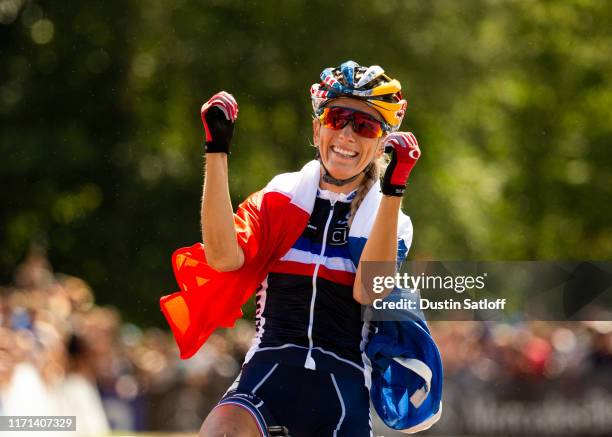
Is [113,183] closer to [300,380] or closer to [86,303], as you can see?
[86,303]

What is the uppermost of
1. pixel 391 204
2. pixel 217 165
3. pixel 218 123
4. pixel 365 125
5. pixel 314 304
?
pixel 365 125

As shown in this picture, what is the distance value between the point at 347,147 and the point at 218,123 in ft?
2.13

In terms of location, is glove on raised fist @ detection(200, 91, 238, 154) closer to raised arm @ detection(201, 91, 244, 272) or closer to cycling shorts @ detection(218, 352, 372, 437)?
raised arm @ detection(201, 91, 244, 272)

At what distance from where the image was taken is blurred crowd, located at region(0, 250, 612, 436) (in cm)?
955

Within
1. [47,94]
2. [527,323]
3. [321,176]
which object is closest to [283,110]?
[47,94]

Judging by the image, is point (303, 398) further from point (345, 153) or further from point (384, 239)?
point (345, 153)

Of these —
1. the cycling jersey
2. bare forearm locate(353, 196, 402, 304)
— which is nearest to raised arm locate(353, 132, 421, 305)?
bare forearm locate(353, 196, 402, 304)

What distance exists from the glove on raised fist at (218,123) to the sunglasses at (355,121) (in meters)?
0.56

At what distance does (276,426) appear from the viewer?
480 cm

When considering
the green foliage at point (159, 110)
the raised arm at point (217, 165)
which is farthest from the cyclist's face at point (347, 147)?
the green foliage at point (159, 110)

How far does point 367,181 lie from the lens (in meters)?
5.21

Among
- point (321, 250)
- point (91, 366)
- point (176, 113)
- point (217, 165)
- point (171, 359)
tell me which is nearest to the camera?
point (217, 165)

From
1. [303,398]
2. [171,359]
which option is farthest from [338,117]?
[171,359]

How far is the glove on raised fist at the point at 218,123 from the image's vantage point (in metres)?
4.70
